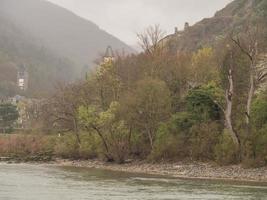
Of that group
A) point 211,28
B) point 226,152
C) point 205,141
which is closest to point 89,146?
point 205,141

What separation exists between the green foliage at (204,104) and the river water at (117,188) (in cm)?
1716

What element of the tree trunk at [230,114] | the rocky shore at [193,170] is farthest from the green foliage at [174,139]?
the tree trunk at [230,114]

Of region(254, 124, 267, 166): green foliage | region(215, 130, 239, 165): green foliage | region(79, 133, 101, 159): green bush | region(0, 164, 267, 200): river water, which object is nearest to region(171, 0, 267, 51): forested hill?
region(79, 133, 101, 159): green bush

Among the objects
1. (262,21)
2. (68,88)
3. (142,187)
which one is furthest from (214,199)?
(262,21)

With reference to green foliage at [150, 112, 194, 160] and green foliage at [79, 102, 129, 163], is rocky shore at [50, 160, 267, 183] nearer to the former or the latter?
green foliage at [79, 102, 129, 163]

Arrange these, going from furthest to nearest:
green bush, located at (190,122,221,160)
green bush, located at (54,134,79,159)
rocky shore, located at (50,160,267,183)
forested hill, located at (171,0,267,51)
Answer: forested hill, located at (171,0,267,51) < green bush, located at (54,134,79,159) < green bush, located at (190,122,221,160) < rocky shore, located at (50,160,267,183)

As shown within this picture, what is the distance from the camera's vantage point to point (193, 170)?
6353 centimetres

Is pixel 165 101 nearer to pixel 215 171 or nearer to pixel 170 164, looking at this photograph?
pixel 170 164

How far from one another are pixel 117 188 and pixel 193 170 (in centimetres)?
1971

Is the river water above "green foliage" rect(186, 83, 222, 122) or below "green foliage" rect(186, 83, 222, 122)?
below

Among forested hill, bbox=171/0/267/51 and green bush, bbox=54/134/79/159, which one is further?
forested hill, bbox=171/0/267/51

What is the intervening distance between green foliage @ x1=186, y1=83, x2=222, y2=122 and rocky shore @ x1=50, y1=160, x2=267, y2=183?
7.10 meters

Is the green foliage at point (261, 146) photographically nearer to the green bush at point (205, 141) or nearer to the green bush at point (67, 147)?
the green bush at point (205, 141)

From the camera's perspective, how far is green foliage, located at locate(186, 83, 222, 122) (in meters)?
72.1
